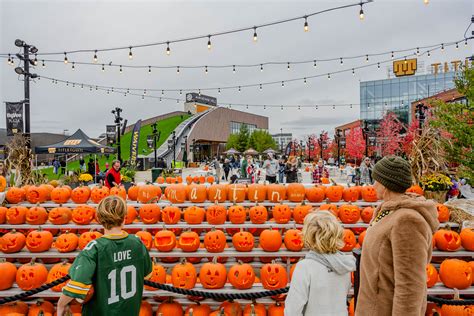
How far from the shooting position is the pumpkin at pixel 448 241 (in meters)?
4.18

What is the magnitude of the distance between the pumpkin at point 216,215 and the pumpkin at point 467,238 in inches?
128

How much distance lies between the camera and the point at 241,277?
388 centimetres

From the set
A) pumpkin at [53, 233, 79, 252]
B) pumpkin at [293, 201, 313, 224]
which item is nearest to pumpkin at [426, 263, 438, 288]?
pumpkin at [293, 201, 313, 224]

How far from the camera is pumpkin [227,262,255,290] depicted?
3.88m

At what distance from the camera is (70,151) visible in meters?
15.1

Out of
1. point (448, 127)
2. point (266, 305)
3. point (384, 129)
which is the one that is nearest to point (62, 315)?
point (266, 305)

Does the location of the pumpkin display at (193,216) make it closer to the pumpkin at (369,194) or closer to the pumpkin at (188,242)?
the pumpkin at (188,242)

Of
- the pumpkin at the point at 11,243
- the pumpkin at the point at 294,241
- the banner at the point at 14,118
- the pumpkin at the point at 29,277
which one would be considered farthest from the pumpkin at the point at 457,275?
the banner at the point at 14,118

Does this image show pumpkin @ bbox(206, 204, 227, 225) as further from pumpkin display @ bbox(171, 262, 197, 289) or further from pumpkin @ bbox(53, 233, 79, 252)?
pumpkin @ bbox(53, 233, 79, 252)

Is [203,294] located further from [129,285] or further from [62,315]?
[62,315]

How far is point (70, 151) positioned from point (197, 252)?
13055 millimetres

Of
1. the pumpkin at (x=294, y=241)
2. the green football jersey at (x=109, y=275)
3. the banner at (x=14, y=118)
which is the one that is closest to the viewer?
the green football jersey at (x=109, y=275)

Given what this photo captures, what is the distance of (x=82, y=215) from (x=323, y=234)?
3955 millimetres

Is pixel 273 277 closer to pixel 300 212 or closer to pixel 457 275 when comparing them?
pixel 300 212
